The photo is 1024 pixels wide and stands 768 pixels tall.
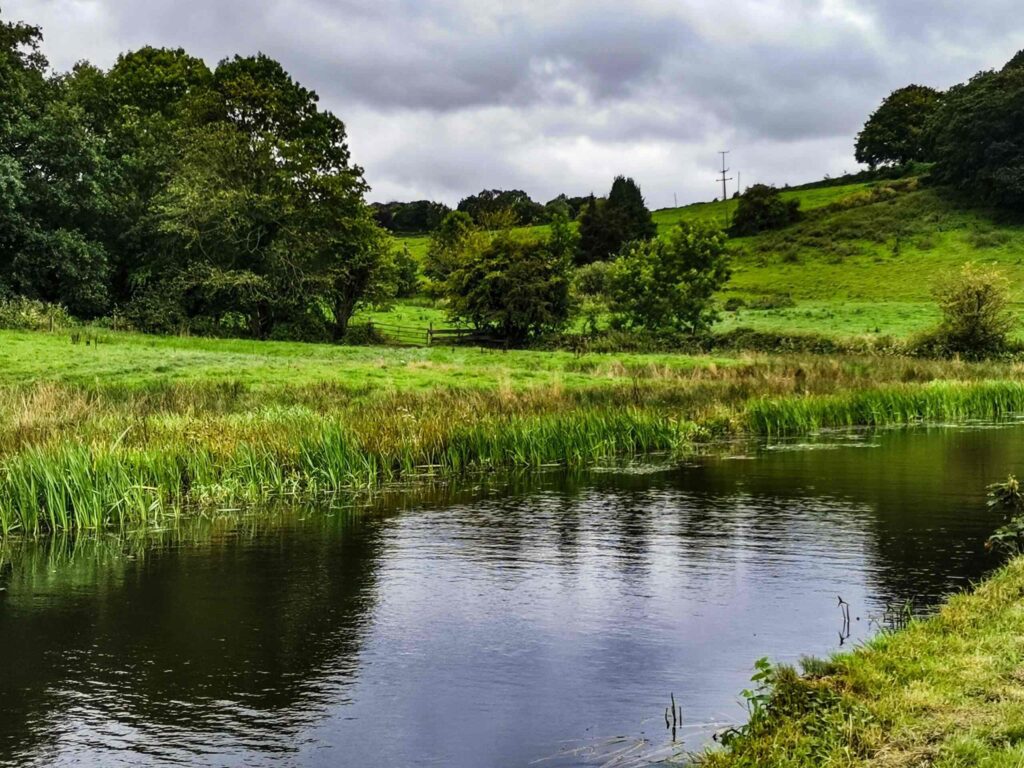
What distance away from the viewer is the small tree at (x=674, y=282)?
55.0m

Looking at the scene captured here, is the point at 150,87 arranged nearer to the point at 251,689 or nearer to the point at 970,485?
the point at 970,485

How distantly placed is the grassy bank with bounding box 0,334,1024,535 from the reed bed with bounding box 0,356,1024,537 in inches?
1.8

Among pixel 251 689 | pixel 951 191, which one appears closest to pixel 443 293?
pixel 251 689

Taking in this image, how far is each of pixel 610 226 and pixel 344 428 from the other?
79.8 meters

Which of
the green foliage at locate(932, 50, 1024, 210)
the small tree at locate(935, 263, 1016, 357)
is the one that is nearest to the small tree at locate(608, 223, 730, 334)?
the small tree at locate(935, 263, 1016, 357)

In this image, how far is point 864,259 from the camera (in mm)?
81812

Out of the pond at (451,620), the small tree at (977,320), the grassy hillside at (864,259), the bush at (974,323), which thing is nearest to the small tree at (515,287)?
the grassy hillside at (864,259)

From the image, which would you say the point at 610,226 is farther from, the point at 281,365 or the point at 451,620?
the point at 451,620

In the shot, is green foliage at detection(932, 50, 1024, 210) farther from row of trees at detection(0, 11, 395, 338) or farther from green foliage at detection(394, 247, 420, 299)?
row of trees at detection(0, 11, 395, 338)

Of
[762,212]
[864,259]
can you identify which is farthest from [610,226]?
[864,259]

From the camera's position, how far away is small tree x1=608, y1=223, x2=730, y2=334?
55031 mm

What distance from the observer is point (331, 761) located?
7.28 m

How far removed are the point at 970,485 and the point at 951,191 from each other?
8273 cm

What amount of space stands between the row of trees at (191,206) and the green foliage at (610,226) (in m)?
44.6
